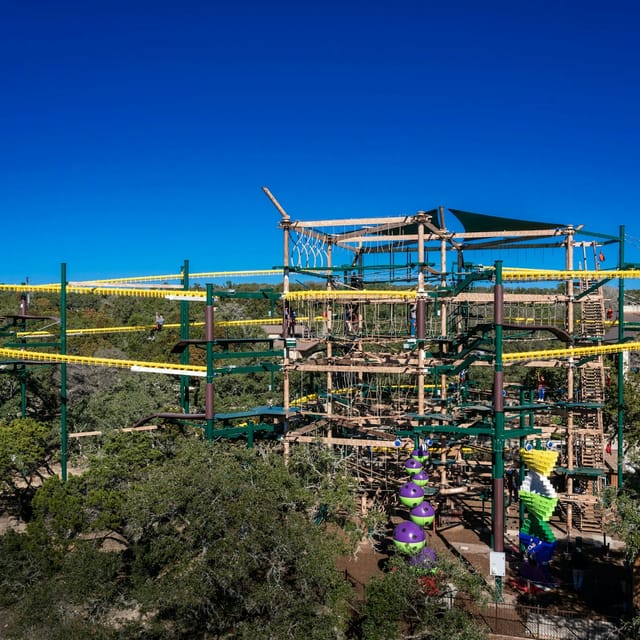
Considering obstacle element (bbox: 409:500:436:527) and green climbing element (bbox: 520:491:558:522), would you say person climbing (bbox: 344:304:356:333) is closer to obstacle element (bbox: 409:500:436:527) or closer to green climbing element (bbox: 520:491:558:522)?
obstacle element (bbox: 409:500:436:527)

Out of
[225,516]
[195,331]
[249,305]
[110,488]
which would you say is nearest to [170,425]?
[110,488]

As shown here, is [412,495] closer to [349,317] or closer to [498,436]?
[498,436]

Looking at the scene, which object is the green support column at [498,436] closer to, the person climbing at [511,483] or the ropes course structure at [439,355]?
the ropes course structure at [439,355]

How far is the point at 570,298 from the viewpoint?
23516 mm

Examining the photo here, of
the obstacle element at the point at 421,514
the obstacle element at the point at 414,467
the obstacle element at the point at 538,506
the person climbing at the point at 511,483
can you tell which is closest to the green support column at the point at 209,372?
the obstacle element at the point at 414,467

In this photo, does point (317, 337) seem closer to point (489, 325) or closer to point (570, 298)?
point (489, 325)

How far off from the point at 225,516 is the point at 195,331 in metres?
44.0

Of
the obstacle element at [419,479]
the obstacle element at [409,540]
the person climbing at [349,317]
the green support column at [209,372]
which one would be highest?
the person climbing at [349,317]

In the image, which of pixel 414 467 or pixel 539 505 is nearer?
pixel 539 505

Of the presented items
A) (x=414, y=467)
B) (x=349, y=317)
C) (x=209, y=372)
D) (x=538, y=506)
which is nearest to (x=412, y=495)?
(x=414, y=467)

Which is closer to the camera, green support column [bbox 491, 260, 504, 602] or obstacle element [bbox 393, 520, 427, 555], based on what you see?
obstacle element [bbox 393, 520, 427, 555]

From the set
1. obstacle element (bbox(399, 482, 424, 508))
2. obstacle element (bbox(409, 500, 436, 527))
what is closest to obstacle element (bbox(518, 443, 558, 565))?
obstacle element (bbox(409, 500, 436, 527))

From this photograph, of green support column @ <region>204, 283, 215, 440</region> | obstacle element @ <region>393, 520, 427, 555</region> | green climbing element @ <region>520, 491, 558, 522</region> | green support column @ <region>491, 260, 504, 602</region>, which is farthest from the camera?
green support column @ <region>204, 283, 215, 440</region>

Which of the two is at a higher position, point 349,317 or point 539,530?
point 349,317
